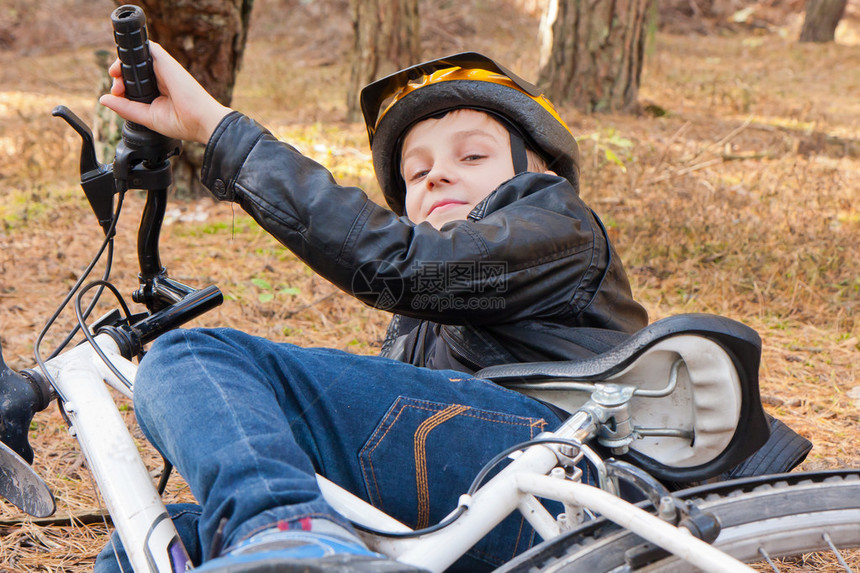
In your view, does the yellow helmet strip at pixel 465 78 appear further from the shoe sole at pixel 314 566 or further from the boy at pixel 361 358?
the shoe sole at pixel 314 566

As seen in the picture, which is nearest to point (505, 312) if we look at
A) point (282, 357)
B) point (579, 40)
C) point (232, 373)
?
point (282, 357)

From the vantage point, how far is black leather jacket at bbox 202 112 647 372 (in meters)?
1.61

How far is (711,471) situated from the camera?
1539 mm

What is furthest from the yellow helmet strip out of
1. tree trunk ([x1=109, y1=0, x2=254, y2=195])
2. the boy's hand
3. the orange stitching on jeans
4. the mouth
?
tree trunk ([x1=109, y1=0, x2=254, y2=195])

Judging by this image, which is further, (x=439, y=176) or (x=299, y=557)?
(x=439, y=176)

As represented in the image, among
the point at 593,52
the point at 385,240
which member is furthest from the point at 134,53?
the point at 593,52

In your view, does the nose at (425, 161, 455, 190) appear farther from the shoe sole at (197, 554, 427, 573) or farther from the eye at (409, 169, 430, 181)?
the shoe sole at (197, 554, 427, 573)

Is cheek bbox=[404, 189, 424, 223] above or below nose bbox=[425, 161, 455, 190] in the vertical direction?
below

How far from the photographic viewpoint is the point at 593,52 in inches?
248

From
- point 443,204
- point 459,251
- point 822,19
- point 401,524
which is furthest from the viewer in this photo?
point 822,19

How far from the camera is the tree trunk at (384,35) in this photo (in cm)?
638

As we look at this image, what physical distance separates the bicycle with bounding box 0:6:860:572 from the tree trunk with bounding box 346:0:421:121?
4.99 m

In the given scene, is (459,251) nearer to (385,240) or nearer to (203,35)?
(385,240)

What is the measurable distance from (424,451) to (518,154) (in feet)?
3.18
